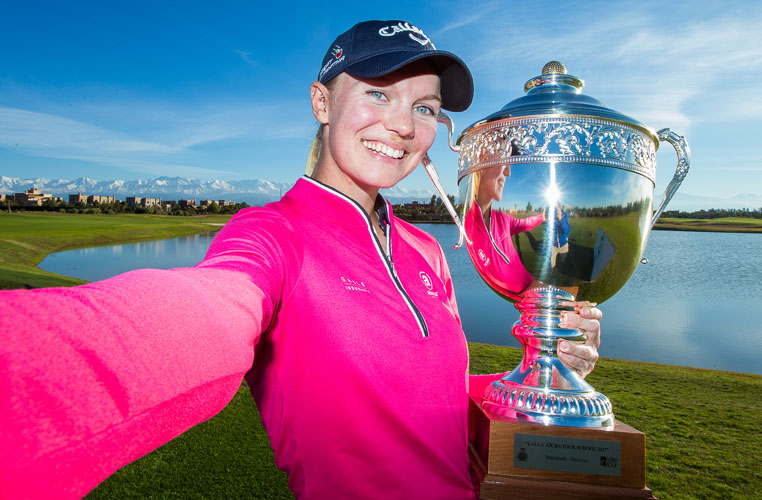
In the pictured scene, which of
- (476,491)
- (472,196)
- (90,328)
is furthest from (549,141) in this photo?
(90,328)

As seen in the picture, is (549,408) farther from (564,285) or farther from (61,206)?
(61,206)

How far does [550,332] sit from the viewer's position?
124cm

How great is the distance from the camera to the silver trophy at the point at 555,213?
115cm

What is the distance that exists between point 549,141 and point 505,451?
706 millimetres

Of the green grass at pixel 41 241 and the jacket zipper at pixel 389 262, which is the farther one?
the green grass at pixel 41 241

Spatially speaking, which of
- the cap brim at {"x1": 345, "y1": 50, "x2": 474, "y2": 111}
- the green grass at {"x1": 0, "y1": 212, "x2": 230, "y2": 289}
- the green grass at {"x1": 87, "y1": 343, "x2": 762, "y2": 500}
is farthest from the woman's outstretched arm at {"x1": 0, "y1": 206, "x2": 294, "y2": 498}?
Result: the green grass at {"x1": 0, "y1": 212, "x2": 230, "y2": 289}

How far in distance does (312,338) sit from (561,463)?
0.57 meters

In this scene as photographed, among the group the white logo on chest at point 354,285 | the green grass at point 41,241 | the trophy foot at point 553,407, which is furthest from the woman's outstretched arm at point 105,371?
the green grass at point 41,241

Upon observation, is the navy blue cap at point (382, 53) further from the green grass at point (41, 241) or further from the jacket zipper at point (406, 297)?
the green grass at point (41, 241)

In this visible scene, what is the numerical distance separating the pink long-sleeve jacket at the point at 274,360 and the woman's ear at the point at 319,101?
0.17 meters

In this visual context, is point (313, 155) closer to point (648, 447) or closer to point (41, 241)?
point (648, 447)

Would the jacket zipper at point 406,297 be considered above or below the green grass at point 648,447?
above

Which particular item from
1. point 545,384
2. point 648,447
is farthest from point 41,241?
point 545,384

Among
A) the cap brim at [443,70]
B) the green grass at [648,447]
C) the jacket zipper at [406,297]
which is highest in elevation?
the cap brim at [443,70]
